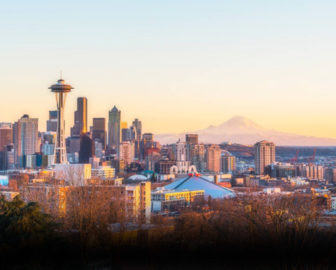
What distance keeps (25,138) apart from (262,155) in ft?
Answer: 149

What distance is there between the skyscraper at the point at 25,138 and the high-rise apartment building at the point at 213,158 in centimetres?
3371

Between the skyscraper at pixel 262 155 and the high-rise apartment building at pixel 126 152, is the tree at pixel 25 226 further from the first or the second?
the high-rise apartment building at pixel 126 152

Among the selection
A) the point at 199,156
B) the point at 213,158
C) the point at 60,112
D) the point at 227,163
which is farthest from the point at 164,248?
the point at 227,163

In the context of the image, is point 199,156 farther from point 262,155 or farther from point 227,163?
point 262,155

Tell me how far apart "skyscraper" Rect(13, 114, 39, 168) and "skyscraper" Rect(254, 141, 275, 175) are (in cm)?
4298

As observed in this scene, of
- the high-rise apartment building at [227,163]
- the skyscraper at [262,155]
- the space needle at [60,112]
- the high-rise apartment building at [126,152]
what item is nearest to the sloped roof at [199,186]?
the space needle at [60,112]

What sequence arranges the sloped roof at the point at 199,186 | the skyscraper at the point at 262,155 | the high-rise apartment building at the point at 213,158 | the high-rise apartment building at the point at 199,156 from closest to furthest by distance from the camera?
the sloped roof at the point at 199,186, the skyscraper at the point at 262,155, the high-rise apartment building at the point at 199,156, the high-rise apartment building at the point at 213,158

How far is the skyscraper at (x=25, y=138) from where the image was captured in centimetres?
11867

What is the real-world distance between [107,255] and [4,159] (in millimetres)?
107306

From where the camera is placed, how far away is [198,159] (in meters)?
109

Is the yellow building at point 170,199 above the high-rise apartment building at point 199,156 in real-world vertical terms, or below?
below

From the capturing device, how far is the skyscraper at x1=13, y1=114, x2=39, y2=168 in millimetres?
118669

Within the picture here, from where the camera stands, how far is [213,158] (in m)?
110

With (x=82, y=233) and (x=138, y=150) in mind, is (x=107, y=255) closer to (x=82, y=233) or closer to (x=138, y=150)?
(x=82, y=233)
